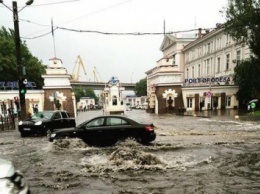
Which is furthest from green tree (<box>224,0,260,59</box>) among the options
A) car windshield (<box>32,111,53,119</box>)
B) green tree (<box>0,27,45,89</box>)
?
green tree (<box>0,27,45,89</box>)

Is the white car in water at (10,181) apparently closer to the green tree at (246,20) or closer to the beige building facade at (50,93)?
the green tree at (246,20)

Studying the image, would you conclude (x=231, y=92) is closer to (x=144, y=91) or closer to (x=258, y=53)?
(x=258, y=53)

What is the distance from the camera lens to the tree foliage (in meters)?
35.1

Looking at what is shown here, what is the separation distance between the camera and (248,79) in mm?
38250

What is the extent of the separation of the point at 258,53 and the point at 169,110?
54.6 feet

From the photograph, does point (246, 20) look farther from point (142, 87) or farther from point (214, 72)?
point (142, 87)

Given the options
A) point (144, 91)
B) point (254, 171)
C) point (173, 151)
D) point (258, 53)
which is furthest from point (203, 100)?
point (144, 91)

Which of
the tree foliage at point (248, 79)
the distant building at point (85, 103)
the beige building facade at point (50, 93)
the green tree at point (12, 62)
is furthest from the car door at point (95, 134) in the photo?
the distant building at point (85, 103)

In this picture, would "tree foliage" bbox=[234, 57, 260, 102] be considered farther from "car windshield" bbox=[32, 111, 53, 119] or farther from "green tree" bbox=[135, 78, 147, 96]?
"green tree" bbox=[135, 78, 147, 96]

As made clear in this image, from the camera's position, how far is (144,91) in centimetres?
11450

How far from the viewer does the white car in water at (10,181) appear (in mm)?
3844

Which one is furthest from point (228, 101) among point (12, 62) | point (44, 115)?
point (12, 62)

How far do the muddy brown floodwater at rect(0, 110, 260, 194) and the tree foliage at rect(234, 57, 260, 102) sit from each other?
25064 mm

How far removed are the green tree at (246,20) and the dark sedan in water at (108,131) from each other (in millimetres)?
24306
